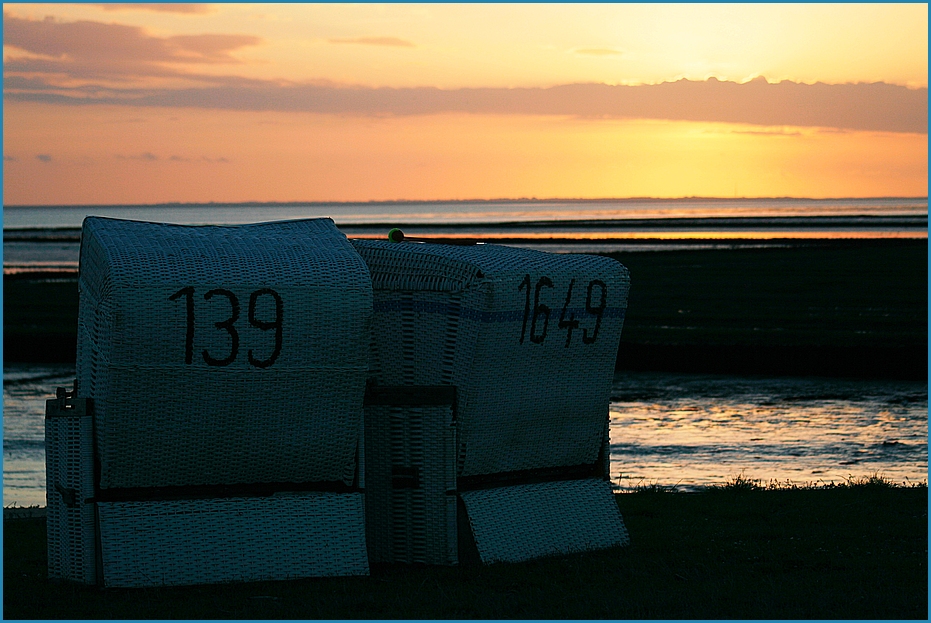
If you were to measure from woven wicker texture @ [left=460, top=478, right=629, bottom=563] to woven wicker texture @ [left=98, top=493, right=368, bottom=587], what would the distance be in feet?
2.68

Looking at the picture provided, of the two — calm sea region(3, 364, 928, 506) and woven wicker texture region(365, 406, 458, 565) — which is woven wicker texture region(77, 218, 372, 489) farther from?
calm sea region(3, 364, 928, 506)

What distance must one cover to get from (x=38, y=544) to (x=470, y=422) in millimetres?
3569

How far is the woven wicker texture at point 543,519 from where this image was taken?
737 centimetres

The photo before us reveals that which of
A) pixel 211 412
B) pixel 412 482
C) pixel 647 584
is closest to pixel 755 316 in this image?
pixel 412 482

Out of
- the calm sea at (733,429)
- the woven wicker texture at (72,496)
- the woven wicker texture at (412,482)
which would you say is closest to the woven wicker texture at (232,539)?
the woven wicker texture at (72,496)

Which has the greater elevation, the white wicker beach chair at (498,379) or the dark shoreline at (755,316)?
the white wicker beach chair at (498,379)

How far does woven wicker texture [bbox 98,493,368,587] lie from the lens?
265 inches

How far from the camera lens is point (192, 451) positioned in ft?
22.2

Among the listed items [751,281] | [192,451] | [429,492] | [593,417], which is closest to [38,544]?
[192,451]

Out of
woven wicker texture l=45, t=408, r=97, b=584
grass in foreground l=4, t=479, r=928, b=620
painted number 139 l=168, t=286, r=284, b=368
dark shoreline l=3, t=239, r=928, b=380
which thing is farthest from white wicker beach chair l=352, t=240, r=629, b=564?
dark shoreline l=3, t=239, r=928, b=380

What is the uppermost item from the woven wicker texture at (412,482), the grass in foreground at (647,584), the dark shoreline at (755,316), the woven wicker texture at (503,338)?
the woven wicker texture at (503,338)

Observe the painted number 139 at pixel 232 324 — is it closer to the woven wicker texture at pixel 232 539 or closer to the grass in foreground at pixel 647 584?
the woven wicker texture at pixel 232 539

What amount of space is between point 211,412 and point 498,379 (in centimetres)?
184

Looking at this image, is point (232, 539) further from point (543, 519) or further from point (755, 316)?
point (755, 316)
